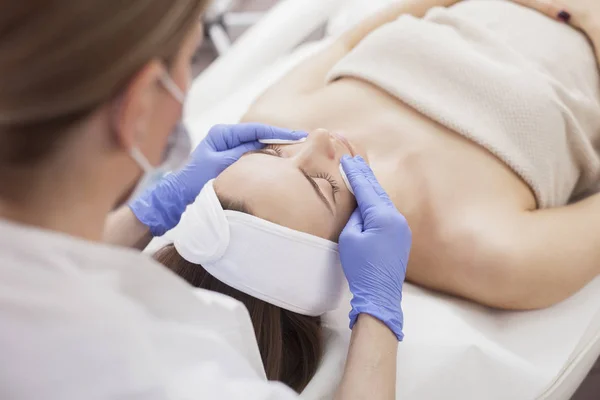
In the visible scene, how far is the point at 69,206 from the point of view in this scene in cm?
60

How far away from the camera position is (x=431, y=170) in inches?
47.8

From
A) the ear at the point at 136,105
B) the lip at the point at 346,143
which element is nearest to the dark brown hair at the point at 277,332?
the lip at the point at 346,143

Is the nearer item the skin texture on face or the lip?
the skin texture on face

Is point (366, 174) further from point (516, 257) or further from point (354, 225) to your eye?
point (516, 257)

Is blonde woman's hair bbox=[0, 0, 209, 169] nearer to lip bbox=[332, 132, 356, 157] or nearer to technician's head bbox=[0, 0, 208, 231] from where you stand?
technician's head bbox=[0, 0, 208, 231]

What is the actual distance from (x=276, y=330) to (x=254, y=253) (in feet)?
0.50

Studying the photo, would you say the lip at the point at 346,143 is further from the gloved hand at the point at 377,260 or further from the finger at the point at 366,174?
the gloved hand at the point at 377,260

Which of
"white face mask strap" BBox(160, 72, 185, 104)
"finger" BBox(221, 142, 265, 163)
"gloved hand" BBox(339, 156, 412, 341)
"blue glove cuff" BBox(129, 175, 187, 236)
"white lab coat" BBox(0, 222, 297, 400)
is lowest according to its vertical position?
"gloved hand" BBox(339, 156, 412, 341)

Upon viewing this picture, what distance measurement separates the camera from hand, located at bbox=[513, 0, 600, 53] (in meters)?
1.39

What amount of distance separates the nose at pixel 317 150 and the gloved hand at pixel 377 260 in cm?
13

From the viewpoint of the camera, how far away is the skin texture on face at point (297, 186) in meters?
0.98

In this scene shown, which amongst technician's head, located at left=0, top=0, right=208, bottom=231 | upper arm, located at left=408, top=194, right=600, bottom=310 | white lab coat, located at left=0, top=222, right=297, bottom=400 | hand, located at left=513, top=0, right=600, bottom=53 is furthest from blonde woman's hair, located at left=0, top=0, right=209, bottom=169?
hand, located at left=513, top=0, right=600, bottom=53

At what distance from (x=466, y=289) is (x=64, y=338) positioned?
31.7 inches

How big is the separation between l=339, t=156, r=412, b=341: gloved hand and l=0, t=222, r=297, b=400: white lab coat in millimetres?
342
